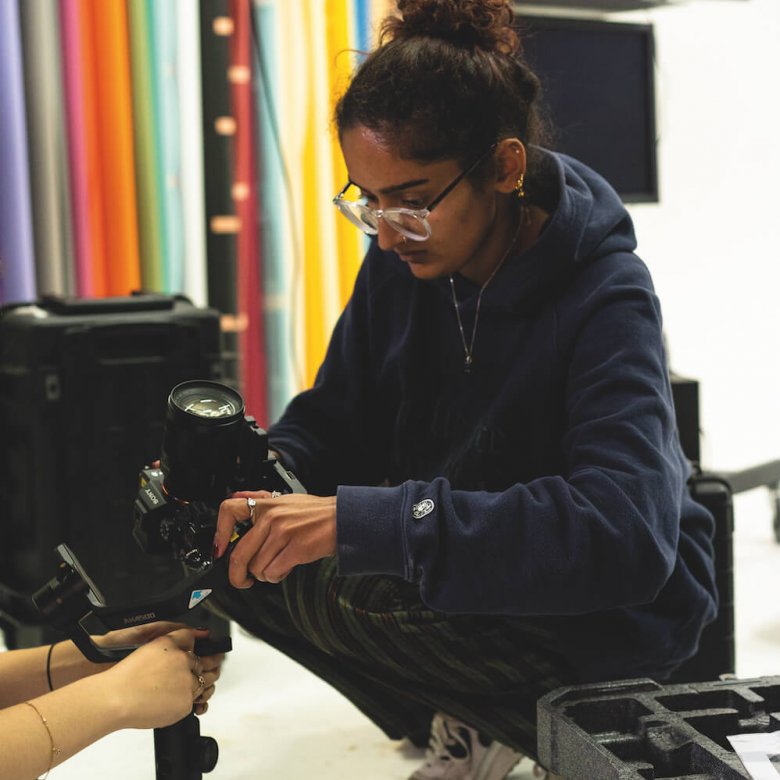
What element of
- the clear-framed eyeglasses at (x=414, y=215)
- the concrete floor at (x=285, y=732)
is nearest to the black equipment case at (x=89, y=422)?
the concrete floor at (x=285, y=732)

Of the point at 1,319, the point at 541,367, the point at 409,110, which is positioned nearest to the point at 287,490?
the point at 541,367

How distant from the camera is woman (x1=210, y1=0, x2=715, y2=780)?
4.48ft

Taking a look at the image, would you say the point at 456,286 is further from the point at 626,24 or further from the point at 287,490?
the point at 626,24

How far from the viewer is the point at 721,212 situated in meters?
3.54

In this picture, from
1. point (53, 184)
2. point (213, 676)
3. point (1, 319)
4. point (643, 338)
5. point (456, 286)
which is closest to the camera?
point (213, 676)

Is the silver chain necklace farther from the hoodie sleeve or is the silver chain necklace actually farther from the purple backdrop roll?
the purple backdrop roll

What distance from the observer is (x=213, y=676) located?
1.39 meters

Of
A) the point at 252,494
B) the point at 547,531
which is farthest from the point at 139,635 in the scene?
the point at 547,531

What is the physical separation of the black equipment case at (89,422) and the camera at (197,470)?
84 centimetres

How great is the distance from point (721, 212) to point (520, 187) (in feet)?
6.85

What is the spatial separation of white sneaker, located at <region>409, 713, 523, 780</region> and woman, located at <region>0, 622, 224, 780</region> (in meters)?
0.49

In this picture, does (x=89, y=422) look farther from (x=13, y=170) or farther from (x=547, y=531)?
(x=547, y=531)

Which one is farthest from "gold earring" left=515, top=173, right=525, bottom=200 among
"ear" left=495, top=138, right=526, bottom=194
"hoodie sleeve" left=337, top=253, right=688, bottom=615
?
"hoodie sleeve" left=337, top=253, right=688, bottom=615

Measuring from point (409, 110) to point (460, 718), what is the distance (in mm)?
770
